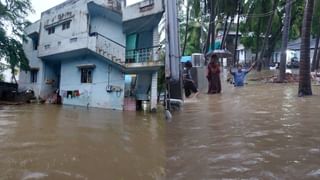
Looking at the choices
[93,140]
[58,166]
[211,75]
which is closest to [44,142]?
[93,140]

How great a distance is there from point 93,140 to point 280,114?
13.6 feet

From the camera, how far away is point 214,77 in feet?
49.6

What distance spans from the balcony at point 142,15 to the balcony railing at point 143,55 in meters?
1.27

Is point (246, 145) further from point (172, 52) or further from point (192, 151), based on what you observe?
point (172, 52)

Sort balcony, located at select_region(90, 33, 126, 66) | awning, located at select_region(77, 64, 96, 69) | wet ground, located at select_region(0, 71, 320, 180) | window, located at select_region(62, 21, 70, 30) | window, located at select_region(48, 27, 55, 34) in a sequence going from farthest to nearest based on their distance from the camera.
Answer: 1. window, located at select_region(48, 27, 55, 34)
2. window, located at select_region(62, 21, 70, 30)
3. awning, located at select_region(77, 64, 96, 69)
4. balcony, located at select_region(90, 33, 126, 66)
5. wet ground, located at select_region(0, 71, 320, 180)

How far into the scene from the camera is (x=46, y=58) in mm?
27266

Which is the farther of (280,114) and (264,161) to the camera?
(280,114)

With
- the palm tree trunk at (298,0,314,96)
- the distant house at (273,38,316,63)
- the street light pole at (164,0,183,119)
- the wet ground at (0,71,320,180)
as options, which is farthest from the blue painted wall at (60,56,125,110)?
the distant house at (273,38,316,63)

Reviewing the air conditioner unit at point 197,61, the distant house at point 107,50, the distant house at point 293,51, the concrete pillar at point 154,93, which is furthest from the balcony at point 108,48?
the distant house at point 293,51

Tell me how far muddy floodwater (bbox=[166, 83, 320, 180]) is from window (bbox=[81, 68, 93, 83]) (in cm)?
1499

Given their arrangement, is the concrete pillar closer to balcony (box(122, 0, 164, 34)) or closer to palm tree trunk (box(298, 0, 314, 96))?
balcony (box(122, 0, 164, 34))

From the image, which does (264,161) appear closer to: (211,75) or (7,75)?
(211,75)

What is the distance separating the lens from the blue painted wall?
22.0m

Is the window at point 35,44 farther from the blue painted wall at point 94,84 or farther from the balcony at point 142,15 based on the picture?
the balcony at point 142,15
